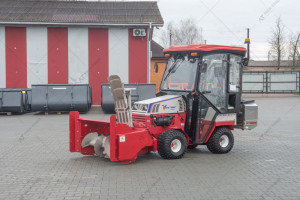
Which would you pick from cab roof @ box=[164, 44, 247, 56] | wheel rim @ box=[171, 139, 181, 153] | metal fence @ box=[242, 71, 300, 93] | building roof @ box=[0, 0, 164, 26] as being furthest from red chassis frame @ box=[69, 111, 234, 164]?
metal fence @ box=[242, 71, 300, 93]

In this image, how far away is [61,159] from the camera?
9828mm

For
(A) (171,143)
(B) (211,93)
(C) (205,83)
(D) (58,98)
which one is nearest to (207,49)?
(C) (205,83)

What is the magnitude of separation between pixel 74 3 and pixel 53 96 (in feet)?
33.3


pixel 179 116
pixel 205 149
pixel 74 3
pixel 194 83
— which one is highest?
pixel 74 3

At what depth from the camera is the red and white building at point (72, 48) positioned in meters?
27.6

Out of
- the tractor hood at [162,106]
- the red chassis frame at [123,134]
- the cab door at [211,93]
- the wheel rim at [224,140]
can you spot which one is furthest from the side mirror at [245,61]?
the tractor hood at [162,106]

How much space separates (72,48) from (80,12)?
2.96 meters

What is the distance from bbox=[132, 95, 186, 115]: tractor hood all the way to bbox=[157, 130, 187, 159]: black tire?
54 cm

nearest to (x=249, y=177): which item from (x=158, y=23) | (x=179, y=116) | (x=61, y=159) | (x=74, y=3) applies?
(x=179, y=116)

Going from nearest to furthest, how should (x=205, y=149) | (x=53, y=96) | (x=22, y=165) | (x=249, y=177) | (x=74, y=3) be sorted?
(x=249, y=177) → (x=22, y=165) → (x=205, y=149) → (x=53, y=96) → (x=74, y=3)

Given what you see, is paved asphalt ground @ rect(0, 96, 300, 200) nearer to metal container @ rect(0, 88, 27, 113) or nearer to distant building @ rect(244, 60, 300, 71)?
metal container @ rect(0, 88, 27, 113)

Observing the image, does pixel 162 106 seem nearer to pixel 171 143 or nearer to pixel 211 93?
pixel 171 143

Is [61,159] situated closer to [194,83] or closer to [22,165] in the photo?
[22,165]

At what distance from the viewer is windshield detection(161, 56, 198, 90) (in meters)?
10.1
